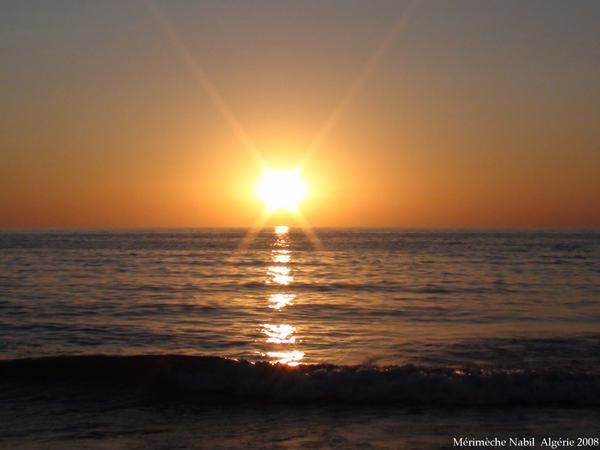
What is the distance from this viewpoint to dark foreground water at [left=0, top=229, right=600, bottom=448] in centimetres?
1119

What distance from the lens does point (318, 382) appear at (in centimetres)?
1377

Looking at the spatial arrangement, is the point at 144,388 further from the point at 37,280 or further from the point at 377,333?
the point at 37,280

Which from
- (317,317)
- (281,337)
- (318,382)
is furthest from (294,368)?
(317,317)

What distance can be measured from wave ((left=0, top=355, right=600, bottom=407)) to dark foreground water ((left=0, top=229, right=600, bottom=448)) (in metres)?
0.04

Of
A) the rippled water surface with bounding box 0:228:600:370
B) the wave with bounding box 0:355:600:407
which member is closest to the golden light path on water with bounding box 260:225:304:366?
the rippled water surface with bounding box 0:228:600:370

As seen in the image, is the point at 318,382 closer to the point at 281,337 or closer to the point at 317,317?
the point at 281,337

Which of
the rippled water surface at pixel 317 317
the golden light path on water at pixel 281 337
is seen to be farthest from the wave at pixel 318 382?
the rippled water surface at pixel 317 317

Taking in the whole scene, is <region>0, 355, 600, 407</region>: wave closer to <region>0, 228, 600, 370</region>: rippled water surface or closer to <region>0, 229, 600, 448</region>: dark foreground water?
<region>0, 229, 600, 448</region>: dark foreground water

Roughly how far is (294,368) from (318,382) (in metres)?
0.78

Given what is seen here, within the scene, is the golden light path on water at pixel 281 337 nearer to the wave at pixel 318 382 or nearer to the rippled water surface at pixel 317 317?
the rippled water surface at pixel 317 317

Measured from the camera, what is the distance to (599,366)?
609 inches

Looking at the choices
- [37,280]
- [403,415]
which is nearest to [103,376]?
[403,415]

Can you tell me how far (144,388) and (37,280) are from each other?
81.2 feet

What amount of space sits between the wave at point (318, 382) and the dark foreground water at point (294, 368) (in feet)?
0.13
